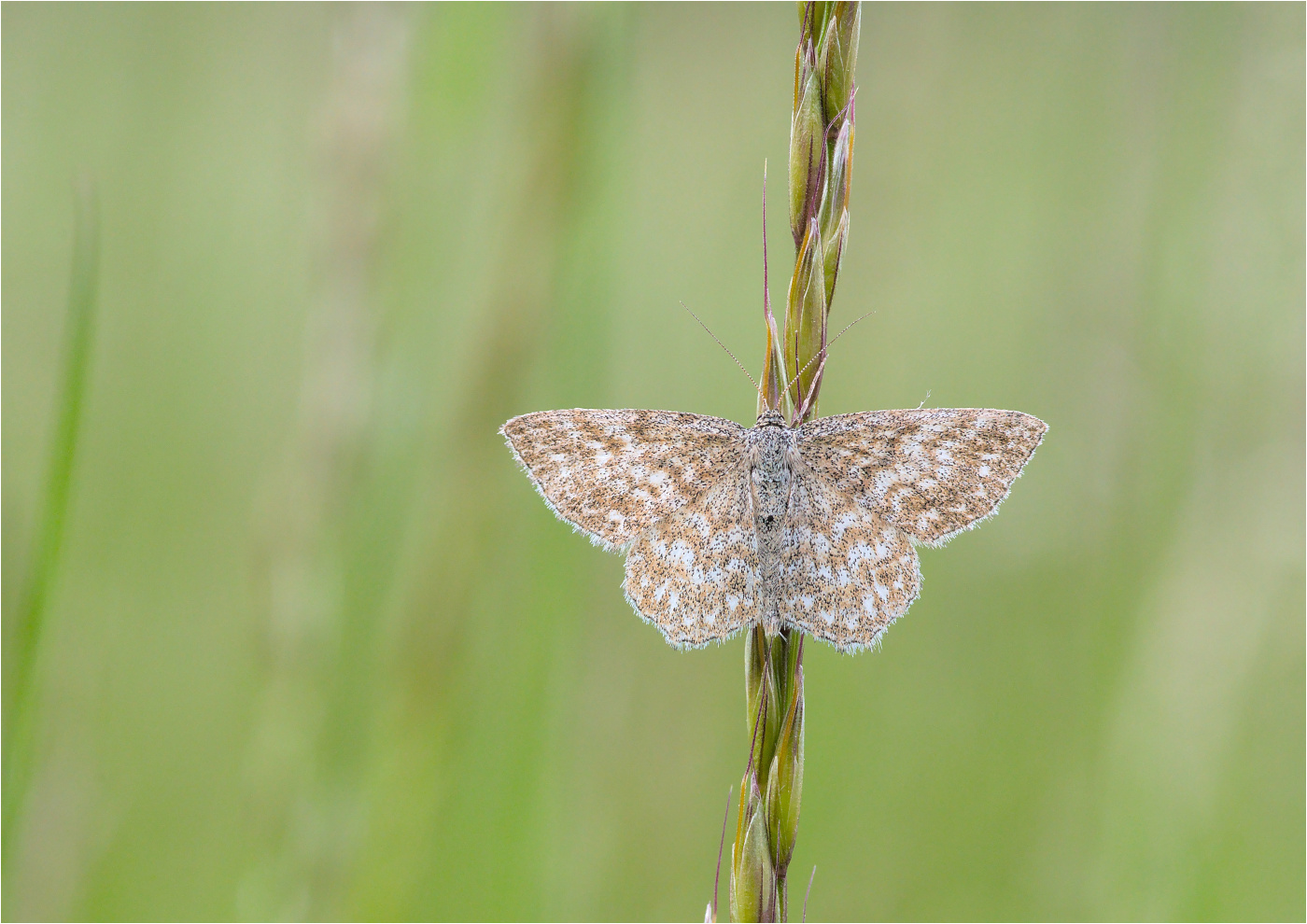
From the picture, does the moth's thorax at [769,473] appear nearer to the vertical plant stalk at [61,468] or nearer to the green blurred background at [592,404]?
the green blurred background at [592,404]

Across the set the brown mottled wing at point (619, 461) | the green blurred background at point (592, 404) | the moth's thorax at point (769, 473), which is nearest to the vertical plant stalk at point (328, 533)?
the green blurred background at point (592, 404)

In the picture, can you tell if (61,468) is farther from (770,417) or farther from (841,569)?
(841,569)

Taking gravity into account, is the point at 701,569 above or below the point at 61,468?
below

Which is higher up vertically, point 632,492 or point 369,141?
point 369,141

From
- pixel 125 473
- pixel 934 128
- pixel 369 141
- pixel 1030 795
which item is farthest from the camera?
pixel 934 128

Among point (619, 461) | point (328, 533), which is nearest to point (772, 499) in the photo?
point (619, 461)

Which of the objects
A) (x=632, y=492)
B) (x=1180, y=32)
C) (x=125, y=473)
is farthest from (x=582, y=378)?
(x=1180, y=32)

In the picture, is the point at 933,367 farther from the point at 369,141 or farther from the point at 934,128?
the point at 369,141
